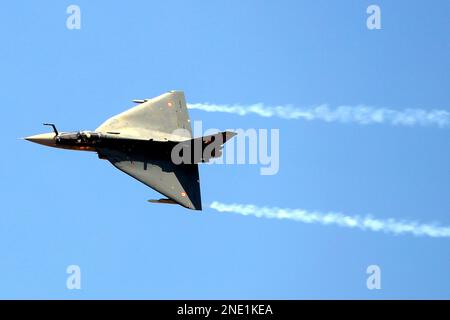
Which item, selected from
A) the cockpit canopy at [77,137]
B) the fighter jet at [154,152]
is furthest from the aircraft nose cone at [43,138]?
the cockpit canopy at [77,137]

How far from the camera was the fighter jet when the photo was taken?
88.9 m

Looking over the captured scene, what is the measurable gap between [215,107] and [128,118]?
6920 mm

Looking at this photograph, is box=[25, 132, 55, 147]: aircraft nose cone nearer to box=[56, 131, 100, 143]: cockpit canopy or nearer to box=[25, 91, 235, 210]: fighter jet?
box=[25, 91, 235, 210]: fighter jet

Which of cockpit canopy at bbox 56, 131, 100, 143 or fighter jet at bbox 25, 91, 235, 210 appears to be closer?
cockpit canopy at bbox 56, 131, 100, 143

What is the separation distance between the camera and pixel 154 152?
89875mm

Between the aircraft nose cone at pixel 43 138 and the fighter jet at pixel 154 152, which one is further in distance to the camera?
the fighter jet at pixel 154 152

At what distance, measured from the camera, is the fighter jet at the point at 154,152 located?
8888cm

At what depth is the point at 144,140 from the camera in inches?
3521

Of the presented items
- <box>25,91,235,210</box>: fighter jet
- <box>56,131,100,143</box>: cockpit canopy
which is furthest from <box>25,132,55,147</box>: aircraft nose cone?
<box>56,131,100,143</box>: cockpit canopy

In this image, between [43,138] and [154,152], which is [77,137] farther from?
[154,152]

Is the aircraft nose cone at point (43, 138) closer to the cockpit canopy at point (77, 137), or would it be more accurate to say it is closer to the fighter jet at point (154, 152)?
the fighter jet at point (154, 152)
